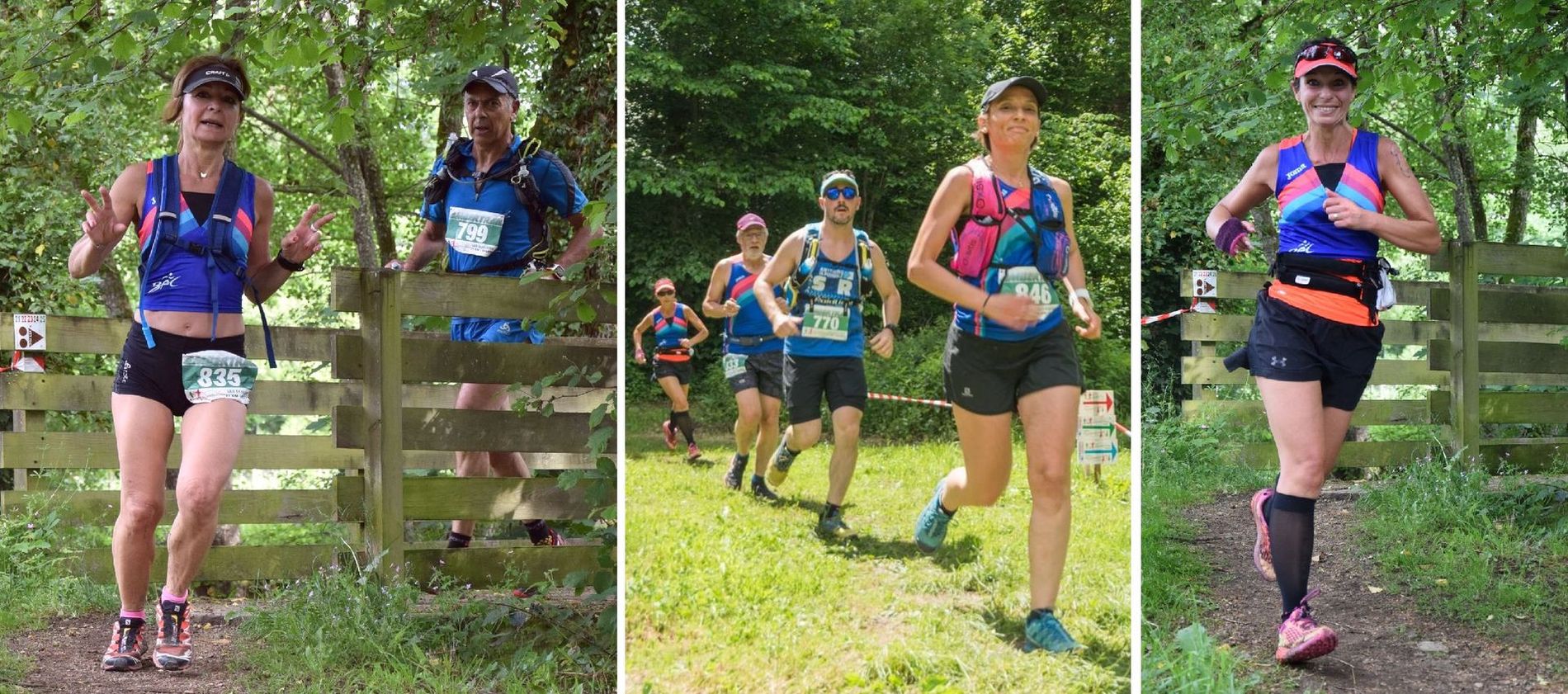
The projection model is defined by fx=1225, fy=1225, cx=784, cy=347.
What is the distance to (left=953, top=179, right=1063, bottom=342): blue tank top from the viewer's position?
246 cm

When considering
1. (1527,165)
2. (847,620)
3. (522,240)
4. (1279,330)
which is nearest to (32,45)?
(522,240)

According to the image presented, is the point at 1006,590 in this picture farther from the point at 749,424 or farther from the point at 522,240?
the point at 522,240

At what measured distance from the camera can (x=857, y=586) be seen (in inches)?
102

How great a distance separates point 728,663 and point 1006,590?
601 millimetres

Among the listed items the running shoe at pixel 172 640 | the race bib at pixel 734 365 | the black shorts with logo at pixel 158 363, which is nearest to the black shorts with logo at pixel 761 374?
the race bib at pixel 734 365

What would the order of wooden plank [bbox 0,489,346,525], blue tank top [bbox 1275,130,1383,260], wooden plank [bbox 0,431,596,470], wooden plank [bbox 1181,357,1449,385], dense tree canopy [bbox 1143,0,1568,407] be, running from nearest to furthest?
blue tank top [bbox 1275,130,1383,260], dense tree canopy [bbox 1143,0,1568,407], wooden plank [bbox 0,489,346,525], wooden plank [bbox 0,431,596,470], wooden plank [bbox 1181,357,1449,385]

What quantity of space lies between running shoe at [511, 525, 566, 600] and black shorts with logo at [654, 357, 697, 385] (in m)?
1.95

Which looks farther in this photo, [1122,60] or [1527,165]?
[1527,165]

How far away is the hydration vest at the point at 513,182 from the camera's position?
4027 mm

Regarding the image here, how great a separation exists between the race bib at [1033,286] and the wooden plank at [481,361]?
1831mm

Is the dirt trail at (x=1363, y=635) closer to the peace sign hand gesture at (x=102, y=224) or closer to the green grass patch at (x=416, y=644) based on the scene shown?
the green grass patch at (x=416, y=644)

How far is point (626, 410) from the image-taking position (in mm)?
2773

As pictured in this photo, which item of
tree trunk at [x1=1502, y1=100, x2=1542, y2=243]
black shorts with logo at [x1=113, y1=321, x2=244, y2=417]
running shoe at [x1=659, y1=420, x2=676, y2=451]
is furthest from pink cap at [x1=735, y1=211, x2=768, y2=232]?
tree trunk at [x1=1502, y1=100, x2=1542, y2=243]

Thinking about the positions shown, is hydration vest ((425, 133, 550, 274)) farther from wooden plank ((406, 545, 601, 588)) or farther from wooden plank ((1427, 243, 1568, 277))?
wooden plank ((1427, 243, 1568, 277))
